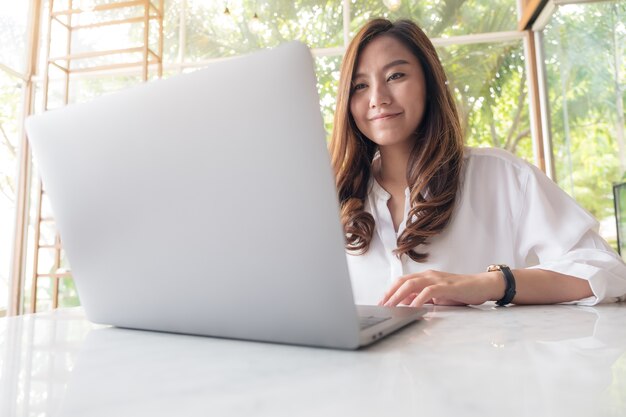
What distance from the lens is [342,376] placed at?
39cm

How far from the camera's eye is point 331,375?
1.28ft

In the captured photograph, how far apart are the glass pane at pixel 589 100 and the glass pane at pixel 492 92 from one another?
280 mm

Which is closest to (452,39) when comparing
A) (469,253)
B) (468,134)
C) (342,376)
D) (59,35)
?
(468,134)

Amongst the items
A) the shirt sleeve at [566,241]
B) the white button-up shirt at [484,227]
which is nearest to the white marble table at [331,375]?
the shirt sleeve at [566,241]

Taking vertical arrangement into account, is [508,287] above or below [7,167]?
below

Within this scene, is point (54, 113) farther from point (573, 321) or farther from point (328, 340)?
point (573, 321)

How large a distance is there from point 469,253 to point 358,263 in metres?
0.32

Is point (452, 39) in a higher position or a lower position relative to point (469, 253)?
higher

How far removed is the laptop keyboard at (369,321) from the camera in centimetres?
54

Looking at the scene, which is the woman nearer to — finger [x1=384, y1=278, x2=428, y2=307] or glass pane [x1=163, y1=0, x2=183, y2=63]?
finger [x1=384, y1=278, x2=428, y2=307]

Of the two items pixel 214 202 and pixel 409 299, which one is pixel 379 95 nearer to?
pixel 409 299

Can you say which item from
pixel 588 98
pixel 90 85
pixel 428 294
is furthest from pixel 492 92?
pixel 90 85

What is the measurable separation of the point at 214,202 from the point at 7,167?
15.6 ft

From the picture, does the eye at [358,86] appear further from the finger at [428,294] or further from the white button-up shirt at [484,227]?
the finger at [428,294]
